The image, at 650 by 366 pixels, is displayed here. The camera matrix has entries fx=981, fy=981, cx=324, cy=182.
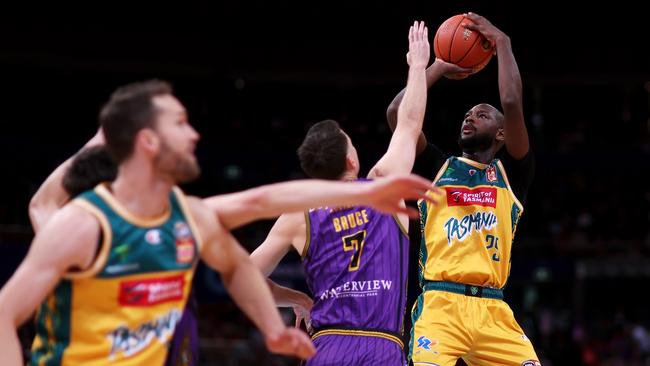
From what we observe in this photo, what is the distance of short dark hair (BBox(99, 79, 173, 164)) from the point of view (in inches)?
156

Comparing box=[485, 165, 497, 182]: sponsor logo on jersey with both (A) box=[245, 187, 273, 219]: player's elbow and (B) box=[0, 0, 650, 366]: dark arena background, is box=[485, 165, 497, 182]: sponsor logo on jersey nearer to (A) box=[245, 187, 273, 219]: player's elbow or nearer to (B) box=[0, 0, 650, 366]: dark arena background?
(A) box=[245, 187, 273, 219]: player's elbow

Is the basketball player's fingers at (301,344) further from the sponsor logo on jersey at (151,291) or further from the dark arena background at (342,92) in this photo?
the dark arena background at (342,92)

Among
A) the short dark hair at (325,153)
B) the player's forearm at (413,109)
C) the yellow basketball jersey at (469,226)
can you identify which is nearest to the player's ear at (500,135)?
the yellow basketball jersey at (469,226)

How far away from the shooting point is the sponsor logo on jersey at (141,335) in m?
3.96

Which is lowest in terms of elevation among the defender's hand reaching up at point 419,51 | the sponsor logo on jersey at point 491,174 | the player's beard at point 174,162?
the sponsor logo on jersey at point 491,174

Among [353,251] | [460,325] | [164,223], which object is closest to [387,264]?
[353,251]

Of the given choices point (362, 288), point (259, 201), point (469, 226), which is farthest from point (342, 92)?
point (259, 201)

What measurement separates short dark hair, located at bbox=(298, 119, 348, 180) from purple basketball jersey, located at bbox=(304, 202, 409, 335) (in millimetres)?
229

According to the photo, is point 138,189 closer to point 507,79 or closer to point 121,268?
point 121,268

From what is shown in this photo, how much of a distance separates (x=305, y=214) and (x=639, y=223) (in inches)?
711

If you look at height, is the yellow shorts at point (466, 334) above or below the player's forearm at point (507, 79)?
below

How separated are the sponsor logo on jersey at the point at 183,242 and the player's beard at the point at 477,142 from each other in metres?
3.36

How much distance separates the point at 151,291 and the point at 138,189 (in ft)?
1.38

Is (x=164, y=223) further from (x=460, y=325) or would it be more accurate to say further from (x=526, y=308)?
(x=526, y=308)
